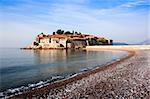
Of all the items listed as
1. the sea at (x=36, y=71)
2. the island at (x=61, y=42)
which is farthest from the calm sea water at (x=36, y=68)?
the island at (x=61, y=42)

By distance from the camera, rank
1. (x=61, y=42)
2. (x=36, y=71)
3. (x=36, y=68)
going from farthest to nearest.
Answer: (x=61, y=42) → (x=36, y=68) → (x=36, y=71)

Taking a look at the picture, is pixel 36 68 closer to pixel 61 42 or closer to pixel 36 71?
pixel 36 71

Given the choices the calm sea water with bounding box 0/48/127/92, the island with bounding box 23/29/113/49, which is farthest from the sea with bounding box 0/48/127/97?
the island with bounding box 23/29/113/49

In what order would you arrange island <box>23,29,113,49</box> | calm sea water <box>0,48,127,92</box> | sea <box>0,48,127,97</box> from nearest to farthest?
sea <box>0,48,127,97</box> → calm sea water <box>0,48,127,92</box> → island <box>23,29,113,49</box>

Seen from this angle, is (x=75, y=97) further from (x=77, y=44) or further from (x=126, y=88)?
(x=77, y=44)

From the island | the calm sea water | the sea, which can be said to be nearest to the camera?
the sea

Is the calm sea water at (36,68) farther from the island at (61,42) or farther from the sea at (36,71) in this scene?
the island at (61,42)

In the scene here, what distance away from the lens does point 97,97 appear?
1195 cm

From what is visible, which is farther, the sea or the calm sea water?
the calm sea water

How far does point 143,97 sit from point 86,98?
2.74 meters

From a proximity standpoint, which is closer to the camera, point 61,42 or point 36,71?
point 36,71

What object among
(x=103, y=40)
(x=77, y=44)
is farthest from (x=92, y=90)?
(x=103, y=40)

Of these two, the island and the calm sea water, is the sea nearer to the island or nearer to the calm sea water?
the calm sea water

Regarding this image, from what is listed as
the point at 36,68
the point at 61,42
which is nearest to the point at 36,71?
the point at 36,68
